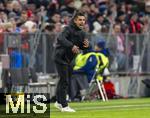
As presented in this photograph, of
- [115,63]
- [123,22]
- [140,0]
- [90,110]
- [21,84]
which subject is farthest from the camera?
[140,0]

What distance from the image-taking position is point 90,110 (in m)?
19.5

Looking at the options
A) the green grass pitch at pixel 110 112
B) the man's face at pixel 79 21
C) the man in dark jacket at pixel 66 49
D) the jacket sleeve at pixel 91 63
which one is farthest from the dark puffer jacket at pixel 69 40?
the jacket sleeve at pixel 91 63

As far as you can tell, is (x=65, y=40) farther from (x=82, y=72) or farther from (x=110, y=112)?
(x=82, y=72)

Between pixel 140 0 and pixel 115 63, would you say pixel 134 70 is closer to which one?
pixel 115 63

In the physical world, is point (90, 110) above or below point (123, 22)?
below

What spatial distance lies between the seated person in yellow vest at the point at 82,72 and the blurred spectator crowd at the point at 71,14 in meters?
1.66

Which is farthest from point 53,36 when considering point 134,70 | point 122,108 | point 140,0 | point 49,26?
point 140,0

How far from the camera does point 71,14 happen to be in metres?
28.8

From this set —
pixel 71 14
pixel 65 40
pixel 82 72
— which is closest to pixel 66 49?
pixel 65 40

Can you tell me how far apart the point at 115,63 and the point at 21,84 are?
15.5ft

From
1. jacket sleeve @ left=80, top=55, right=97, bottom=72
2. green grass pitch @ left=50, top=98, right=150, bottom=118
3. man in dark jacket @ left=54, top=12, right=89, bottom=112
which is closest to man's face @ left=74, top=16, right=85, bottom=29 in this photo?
man in dark jacket @ left=54, top=12, right=89, bottom=112

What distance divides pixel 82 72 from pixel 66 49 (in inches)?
232

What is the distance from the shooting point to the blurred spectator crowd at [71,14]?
85.9 ft

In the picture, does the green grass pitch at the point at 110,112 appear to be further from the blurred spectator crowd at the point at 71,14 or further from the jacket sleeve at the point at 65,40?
the blurred spectator crowd at the point at 71,14
